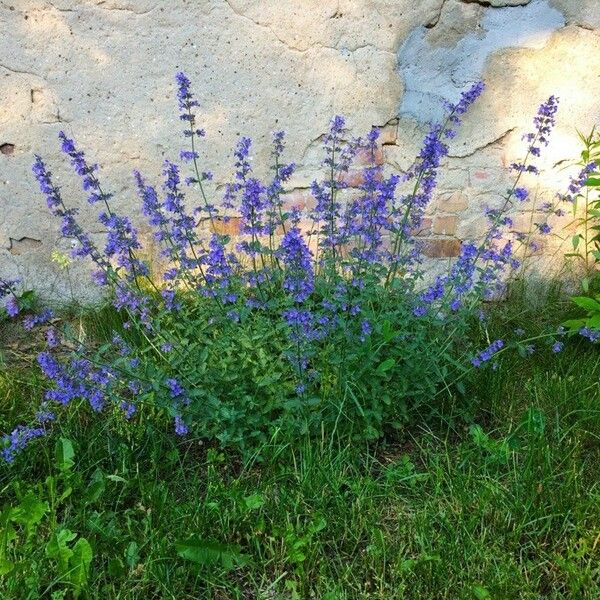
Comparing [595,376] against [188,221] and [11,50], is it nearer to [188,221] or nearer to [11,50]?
[188,221]

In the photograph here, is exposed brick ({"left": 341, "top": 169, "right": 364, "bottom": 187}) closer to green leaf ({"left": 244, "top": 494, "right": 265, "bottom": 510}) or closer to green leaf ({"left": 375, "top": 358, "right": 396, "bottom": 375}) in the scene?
green leaf ({"left": 375, "top": 358, "right": 396, "bottom": 375})

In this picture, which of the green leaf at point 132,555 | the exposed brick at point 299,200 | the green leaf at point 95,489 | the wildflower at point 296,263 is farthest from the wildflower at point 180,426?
the exposed brick at point 299,200

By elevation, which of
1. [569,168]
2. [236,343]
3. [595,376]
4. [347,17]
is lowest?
[595,376]

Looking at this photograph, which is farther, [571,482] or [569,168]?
[569,168]

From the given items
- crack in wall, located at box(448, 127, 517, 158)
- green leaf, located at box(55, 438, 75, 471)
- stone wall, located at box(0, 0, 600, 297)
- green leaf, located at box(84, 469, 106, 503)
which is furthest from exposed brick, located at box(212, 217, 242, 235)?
green leaf, located at box(84, 469, 106, 503)

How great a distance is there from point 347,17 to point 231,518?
229 centimetres

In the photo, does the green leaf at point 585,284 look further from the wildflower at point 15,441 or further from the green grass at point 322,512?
the wildflower at point 15,441

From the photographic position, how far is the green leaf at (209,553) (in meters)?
1.86

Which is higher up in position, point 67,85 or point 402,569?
point 67,85

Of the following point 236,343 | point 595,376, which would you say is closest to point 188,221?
point 236,343

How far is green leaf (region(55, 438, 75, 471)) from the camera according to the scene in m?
2.18

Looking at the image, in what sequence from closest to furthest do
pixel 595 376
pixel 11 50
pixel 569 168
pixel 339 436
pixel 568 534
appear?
pixel 568 534, pixel 339 436, pixel 595 376, pixel 11 50, pixel 569 168

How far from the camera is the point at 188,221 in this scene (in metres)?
2.40

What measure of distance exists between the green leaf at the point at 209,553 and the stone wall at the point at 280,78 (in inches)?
73.6
